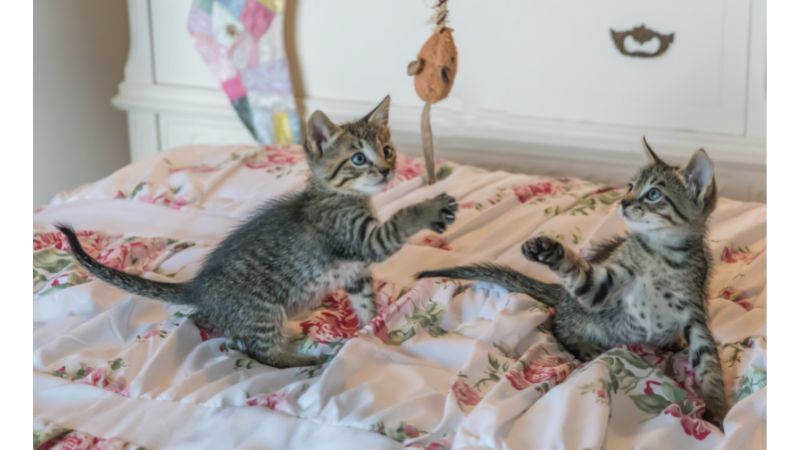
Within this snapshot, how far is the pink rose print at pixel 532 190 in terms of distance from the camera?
75.4 inches

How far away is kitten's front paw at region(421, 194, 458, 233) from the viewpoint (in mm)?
1344

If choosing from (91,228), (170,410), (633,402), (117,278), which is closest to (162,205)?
(91,228)

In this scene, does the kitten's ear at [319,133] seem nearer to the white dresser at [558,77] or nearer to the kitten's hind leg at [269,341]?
the kitten's hind leg at [269,341]

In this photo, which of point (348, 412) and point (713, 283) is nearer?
point (348, 412)

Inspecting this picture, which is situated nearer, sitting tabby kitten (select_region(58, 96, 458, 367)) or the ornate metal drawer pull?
sitting tabby kitten (select_region(58, 96, 458, 367))

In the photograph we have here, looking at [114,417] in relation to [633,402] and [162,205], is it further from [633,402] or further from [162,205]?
[162,205]

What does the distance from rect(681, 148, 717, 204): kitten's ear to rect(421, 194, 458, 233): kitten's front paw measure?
295 millimetres

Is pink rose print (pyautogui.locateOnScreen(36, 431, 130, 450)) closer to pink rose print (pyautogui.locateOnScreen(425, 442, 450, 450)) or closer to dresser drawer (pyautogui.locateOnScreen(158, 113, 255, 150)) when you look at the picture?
pink rose print (pyautogui.locateOnScreen(425, 442, 450, 450))

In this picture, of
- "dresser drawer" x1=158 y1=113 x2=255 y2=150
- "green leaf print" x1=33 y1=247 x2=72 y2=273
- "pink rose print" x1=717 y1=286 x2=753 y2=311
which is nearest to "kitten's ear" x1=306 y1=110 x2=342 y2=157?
"green leaf print" x1=33 y1=247 x2=72 y2=273

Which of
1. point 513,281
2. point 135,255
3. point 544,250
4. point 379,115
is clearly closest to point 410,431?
point 544,250

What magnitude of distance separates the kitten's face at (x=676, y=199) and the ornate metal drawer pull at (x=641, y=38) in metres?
0.93

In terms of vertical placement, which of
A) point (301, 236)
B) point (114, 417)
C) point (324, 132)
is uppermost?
point (324, 132)

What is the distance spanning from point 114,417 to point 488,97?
1344mm

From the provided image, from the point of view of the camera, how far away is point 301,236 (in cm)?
141
